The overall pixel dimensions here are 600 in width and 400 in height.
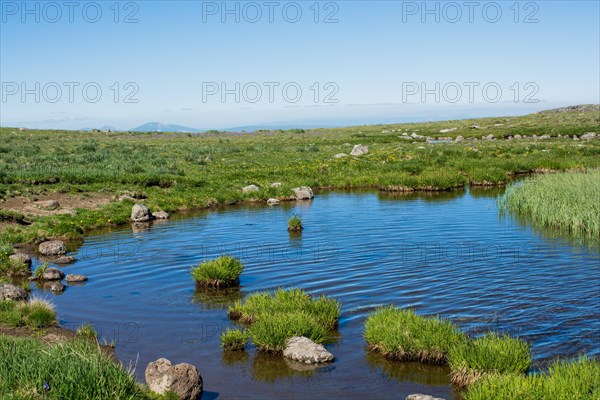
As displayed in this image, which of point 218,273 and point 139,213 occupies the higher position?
point 139,213

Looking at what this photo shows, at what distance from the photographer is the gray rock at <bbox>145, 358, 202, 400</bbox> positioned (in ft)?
41.6

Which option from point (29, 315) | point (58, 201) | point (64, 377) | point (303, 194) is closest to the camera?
point (64, 377)

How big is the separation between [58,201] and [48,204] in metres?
1.70

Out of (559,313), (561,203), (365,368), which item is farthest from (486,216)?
(365,368)

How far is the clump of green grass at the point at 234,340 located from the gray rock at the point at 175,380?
2669 millimetres

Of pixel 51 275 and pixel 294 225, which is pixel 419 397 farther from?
pixel 294 225

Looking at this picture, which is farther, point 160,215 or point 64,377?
point 160,215

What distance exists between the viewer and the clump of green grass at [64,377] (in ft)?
34.9

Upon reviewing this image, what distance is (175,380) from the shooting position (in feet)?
41.9

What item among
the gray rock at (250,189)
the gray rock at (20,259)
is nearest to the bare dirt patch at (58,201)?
the gray rock at (250,189)

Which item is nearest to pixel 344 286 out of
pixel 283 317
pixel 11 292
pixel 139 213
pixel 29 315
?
pixel 283 317

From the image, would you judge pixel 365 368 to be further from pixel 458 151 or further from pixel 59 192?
pixel 458 151

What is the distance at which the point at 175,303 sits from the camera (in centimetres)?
2044

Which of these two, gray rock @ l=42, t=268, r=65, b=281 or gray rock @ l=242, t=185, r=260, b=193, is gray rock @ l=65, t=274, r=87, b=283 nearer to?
gray rock @ l=42, t=268, r=65, b=281
